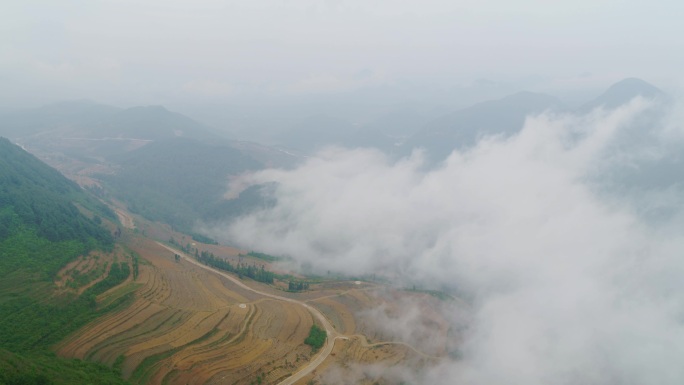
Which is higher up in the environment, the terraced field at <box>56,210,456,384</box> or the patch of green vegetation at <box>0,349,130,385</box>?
the terraced field at <box>56,210,456,384</box>

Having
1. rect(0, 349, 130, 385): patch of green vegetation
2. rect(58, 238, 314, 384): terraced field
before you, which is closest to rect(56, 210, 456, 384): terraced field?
rect(58, 238, 314, 384): terraced field

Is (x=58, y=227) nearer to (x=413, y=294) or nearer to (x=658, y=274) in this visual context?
(x=413, y=294)

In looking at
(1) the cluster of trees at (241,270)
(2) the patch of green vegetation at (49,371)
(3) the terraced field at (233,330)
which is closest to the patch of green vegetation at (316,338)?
(3) the terraced field at (233,330)

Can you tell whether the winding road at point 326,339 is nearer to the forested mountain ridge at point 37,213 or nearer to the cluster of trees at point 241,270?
the cluster of trees at point 241,270

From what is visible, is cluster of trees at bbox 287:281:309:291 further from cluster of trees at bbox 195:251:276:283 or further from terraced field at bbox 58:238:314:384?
terraced field at bbox 58:238:314:384

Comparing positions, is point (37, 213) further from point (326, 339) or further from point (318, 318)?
point (326, 339)

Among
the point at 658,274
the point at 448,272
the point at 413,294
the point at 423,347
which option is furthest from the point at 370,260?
the point at 658,274
